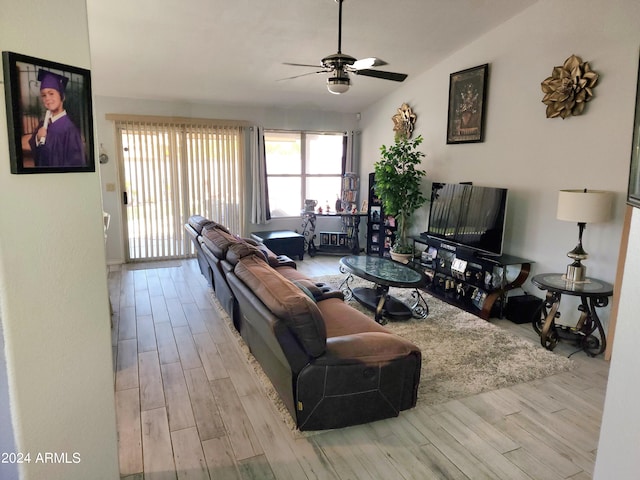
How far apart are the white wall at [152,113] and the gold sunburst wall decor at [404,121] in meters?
1.49

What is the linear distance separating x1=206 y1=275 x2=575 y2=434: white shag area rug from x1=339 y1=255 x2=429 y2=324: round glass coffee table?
0.12m

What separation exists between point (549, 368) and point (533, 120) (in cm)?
252

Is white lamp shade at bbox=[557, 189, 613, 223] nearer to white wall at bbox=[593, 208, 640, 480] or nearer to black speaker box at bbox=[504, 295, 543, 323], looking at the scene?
black speaker box at bbox=[504, 295, 543, 323]

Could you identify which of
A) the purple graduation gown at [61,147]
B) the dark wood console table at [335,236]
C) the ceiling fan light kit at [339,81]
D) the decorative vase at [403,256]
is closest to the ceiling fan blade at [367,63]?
the ceiling fan light kit at [339,81]

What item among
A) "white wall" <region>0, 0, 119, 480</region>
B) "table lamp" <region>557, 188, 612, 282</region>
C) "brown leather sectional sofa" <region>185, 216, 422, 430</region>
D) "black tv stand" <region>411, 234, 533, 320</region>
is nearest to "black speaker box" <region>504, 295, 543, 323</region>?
"black tv stand" <region>411, 234, 533, 320</region>

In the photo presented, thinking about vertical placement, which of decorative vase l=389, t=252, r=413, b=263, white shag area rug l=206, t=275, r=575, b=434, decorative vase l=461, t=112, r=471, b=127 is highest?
decorative vase l=461, t=112, r=471, b=127

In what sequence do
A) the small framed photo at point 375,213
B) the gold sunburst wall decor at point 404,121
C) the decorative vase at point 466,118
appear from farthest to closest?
the small framed photo at point 375,213 → the gold sunburst wall decor at point 404,121 → the decorative vase at point 466,118

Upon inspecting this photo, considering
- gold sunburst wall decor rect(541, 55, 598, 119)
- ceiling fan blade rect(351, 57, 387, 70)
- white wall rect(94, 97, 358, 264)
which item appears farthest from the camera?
white wall rect(94, 97, 358, 264)

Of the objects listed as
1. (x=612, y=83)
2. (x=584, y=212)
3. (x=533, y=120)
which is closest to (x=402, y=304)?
(x=584, y=212)

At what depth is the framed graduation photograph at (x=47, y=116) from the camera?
1.39 m

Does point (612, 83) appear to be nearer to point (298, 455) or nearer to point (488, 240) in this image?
point (488, 240)

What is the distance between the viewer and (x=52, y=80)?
57.7 inches

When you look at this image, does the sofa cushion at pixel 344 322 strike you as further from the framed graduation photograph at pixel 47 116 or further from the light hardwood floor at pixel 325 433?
the framed graduation photograph at pixel 47 116

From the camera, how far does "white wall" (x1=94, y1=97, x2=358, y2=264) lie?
6.15 m
